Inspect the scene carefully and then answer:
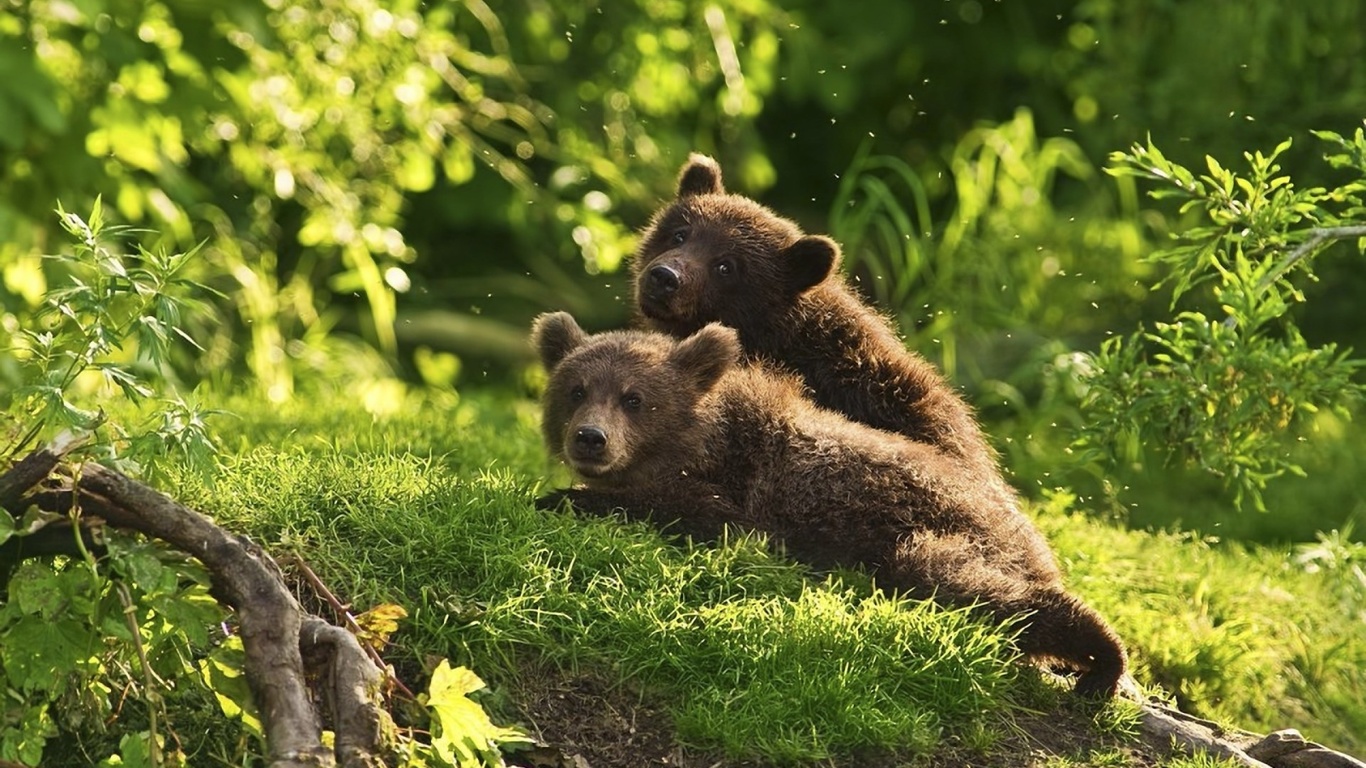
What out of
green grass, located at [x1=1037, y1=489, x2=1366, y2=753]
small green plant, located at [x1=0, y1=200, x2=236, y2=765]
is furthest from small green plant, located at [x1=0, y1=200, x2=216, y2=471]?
green grass, located at [x1=1037, y1=489, x2=1366, y2=753]

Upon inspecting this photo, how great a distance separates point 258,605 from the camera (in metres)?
4.23

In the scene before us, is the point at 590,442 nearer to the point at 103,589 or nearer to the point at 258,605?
the point at 258,605

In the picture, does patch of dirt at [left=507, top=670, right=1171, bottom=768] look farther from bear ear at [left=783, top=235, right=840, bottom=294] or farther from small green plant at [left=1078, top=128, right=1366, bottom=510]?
bear ear at [left=783, top=235, right=840, bottom=294]

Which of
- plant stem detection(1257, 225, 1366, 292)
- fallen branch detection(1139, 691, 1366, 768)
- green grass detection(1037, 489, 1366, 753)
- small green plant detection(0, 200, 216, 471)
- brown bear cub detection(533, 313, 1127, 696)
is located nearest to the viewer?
small green plant detection(0, 200, 216, 471)

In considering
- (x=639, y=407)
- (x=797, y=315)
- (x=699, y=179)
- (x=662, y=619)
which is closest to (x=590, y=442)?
(x=639, y=407)

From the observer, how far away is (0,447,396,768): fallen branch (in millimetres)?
4098

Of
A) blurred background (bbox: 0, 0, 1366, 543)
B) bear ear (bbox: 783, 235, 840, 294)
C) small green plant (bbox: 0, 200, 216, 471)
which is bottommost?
blurred background (bbox: 0, 0, 1366, 543)

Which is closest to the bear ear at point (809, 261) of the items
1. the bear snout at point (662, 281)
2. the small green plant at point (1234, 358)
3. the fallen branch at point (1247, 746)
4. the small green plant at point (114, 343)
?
the bear snout at point (662, 281)

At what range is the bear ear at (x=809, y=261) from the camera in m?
6.74

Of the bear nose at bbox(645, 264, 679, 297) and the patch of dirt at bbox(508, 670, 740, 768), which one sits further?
the bear nose at bbox(645, 264, 679, 297)

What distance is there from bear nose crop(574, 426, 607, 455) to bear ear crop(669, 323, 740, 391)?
387mm

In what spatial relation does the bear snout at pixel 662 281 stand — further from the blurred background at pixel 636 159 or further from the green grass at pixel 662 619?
the blurred background at pixel 636 159

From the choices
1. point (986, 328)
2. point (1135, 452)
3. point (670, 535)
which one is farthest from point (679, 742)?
point (986, 328)

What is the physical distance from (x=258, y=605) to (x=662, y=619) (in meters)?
1.30
